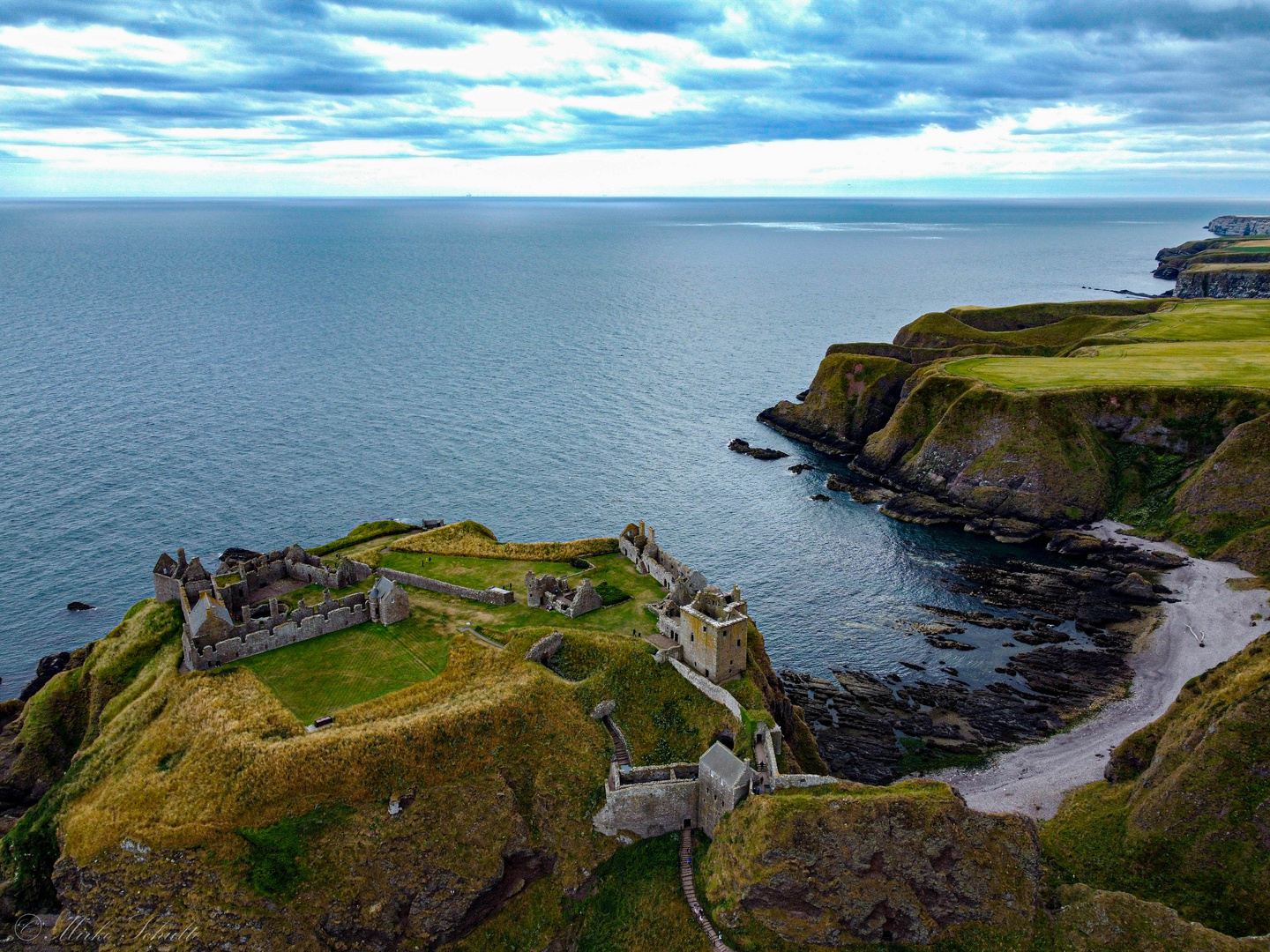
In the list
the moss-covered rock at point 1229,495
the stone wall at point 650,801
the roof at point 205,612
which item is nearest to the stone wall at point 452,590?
the roof at point 205,612

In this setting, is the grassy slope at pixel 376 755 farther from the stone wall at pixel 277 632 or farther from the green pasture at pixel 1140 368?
the green pasture at pixel 1140 368

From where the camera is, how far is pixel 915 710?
6894 centimetres

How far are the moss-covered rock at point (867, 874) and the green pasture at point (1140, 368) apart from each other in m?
85.8

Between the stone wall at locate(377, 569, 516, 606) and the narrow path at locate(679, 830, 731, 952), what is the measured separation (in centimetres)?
2220

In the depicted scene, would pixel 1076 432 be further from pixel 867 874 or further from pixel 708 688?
pixel 867 874

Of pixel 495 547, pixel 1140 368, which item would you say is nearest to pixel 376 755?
pixel 495 547

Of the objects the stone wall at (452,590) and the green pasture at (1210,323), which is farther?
the green pasture at (1210,323)

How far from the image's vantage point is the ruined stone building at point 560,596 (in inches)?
2441

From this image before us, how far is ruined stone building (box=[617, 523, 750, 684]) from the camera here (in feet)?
177

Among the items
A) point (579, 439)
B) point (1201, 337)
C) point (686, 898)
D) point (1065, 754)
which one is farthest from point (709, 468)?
point (1201, 337)

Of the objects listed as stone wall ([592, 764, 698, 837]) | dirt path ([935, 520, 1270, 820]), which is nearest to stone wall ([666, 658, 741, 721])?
stone wall ([592, 764, 698, 837])

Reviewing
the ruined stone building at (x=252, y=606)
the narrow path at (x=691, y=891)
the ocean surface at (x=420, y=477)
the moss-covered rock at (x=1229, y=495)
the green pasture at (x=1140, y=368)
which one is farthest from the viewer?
the green pasture at (x=1140, y=368)

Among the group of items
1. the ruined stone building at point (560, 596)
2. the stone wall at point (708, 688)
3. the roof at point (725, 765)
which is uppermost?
the ruined stone building at point (560, 596)

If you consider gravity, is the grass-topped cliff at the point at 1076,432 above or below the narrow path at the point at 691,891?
above
